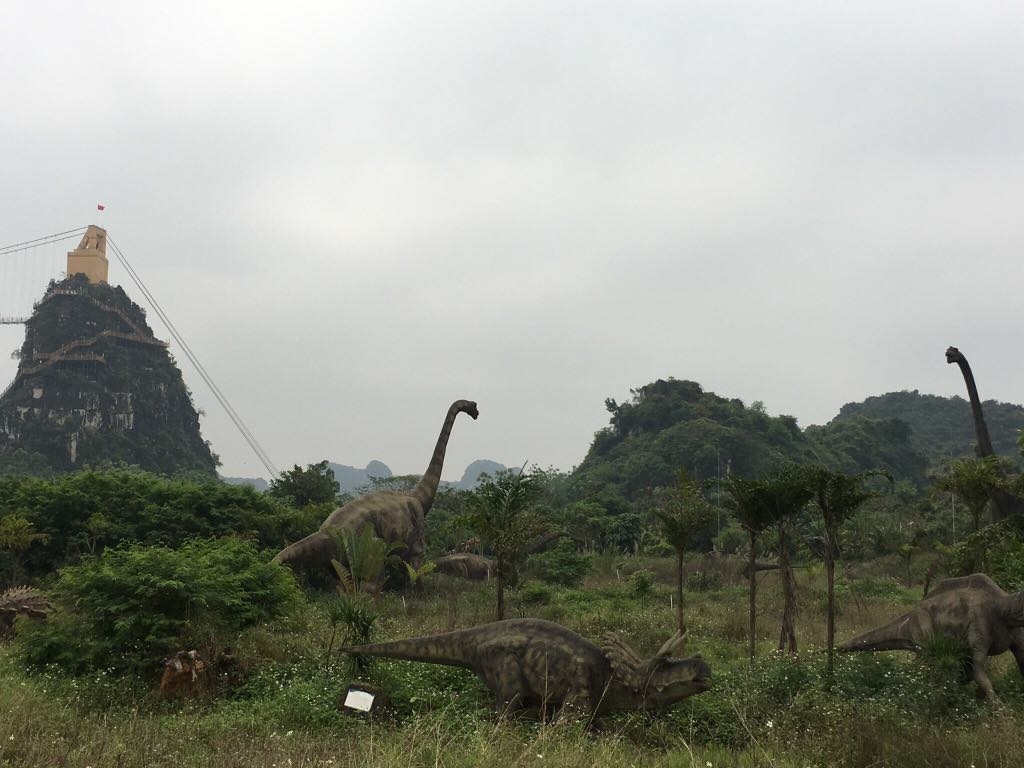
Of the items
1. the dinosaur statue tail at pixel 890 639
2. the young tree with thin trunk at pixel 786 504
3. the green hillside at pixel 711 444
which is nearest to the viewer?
the dinosaur statue tail at pixel 890 639

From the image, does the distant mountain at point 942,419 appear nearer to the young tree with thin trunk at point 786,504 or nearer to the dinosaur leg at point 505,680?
the young tree with thin trunk at point 786,504

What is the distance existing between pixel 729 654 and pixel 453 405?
1176 cm

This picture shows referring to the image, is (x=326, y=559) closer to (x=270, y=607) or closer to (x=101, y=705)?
(x=270, y=607)

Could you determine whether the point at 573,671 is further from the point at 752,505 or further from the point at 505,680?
the point at 752,505

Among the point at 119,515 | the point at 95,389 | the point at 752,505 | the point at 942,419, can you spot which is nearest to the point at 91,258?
the point at 95,389

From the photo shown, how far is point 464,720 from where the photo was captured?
25.3 ft

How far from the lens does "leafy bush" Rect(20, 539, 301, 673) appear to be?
32.4 ft

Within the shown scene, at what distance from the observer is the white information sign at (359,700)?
26.2 ft

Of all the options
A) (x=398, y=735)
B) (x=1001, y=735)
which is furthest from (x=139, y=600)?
(x=1001, y=735)

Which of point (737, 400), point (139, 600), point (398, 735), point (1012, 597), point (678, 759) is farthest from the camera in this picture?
point (737, 400)

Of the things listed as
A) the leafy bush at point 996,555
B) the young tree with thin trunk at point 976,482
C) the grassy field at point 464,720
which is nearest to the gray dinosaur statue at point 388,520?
the grassy field at point 464,720

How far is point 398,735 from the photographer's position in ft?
22.2

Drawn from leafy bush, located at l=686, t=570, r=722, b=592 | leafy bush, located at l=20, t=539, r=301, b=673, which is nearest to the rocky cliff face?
leafy bush, located at l=686, t=570, r=722, b=592

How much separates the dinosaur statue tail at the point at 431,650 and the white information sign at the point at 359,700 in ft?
2.12
